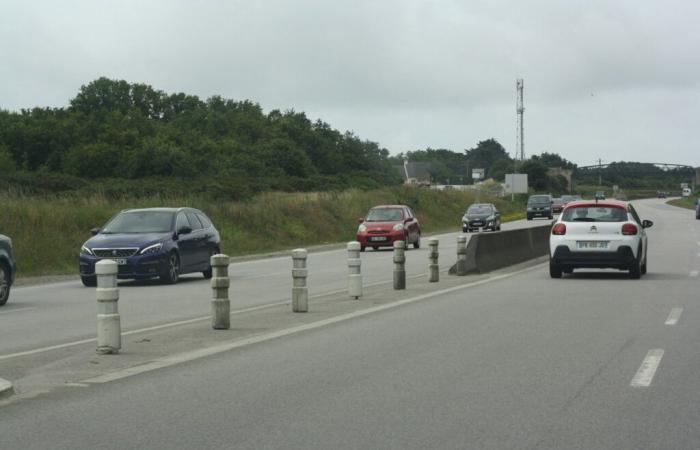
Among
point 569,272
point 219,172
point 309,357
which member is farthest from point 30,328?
point 219,172

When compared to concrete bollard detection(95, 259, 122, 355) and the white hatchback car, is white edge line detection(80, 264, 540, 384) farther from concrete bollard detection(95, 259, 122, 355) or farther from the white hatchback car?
the white hatchback car

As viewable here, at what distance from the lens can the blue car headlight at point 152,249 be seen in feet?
72.7

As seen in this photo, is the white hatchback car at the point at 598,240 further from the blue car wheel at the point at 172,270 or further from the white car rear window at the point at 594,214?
the blue car wheel at the point at 172,270

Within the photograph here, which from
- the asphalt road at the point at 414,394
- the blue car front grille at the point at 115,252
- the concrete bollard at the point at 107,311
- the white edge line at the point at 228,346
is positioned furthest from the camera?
the blue car front grille at the point at 115,252

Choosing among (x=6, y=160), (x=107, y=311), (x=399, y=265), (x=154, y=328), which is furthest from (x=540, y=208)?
(x=107, y=311)

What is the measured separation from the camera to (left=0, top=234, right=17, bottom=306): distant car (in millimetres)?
17906

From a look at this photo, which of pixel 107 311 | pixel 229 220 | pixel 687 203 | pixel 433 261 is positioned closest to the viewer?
pixel 107 311

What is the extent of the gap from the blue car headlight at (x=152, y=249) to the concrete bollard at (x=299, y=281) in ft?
24.3

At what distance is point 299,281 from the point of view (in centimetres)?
1541

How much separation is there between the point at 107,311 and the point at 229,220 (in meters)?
34.0

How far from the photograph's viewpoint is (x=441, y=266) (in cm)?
2805

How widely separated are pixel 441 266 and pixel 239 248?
13995mm

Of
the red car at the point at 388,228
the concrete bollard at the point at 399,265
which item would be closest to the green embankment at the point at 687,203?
the red car at the point at 388,228

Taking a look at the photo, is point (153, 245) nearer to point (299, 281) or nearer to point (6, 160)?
point (299, 281)
